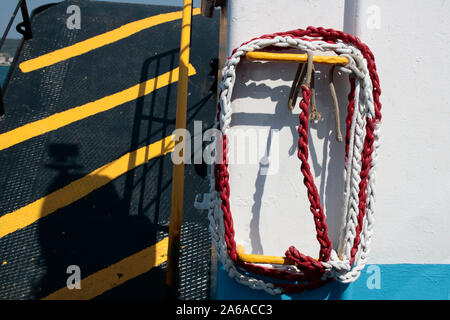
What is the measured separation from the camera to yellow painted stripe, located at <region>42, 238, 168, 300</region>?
7.48ft

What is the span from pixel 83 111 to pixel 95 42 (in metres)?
0.89

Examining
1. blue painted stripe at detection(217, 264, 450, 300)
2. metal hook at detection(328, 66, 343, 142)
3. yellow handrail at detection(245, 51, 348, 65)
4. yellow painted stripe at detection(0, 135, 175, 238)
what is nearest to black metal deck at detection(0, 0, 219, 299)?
yellow painted stripe at detection(0, 135, 175, 238)

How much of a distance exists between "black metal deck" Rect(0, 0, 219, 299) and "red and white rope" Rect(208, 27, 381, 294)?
4.21 ft

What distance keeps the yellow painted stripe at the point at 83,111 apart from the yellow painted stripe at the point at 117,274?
127cm

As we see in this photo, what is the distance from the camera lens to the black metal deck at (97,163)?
2.39m

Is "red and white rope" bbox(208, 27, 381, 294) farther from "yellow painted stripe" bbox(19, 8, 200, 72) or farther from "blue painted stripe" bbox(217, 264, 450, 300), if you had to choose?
"yellow painted stripe" bbox(19, 8, 200, 72)

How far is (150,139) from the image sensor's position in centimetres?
300

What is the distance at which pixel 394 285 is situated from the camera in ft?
4.56

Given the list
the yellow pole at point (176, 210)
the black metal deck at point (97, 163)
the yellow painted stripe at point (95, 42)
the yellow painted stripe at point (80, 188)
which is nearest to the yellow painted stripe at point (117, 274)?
the black metal deck at point (97, 163)

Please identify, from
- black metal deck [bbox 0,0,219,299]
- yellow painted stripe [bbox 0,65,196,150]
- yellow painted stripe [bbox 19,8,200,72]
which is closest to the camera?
black metal deck [bbox 0,0,219,299]

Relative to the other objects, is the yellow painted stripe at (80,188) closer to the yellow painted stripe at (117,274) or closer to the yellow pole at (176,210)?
the yellow painted stripe at (117,274)

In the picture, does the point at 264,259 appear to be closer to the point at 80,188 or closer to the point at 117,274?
the point at 117,274

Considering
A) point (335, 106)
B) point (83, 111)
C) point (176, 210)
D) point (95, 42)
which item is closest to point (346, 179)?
point (335, 106)
